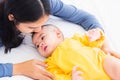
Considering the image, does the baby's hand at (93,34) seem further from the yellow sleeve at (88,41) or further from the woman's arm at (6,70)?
the woman's arm at (6,70)

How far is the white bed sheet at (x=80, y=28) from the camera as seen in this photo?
1.35 m

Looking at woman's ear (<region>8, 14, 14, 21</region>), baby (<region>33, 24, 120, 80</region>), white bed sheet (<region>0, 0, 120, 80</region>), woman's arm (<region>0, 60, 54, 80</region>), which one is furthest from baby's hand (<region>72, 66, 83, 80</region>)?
woman's ear (<region>8, 14, 14, 21</region>)

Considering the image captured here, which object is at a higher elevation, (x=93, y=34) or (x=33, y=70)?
(x=93, y=34)

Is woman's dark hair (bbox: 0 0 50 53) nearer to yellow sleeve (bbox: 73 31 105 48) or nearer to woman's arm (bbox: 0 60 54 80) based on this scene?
woman's arm (bbox: 0 60 54 80)

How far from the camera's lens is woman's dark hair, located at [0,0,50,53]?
42.2 inches

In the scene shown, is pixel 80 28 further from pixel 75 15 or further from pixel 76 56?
pixel 76 56

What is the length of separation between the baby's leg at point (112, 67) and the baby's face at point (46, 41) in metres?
0.27

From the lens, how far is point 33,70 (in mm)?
1234

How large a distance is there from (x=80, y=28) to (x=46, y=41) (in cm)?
27

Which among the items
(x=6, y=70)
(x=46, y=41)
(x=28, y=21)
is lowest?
(x=6, y=70)

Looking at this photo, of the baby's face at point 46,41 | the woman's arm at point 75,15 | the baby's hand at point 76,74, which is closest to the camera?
the baby's hand at point 76,74

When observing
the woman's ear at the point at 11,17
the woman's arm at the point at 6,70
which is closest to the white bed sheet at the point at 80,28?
the woman's arm at the point at 6,70

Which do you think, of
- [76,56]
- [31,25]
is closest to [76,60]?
[76,56]

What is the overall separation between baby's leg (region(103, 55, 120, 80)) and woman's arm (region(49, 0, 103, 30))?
28 centimetres
